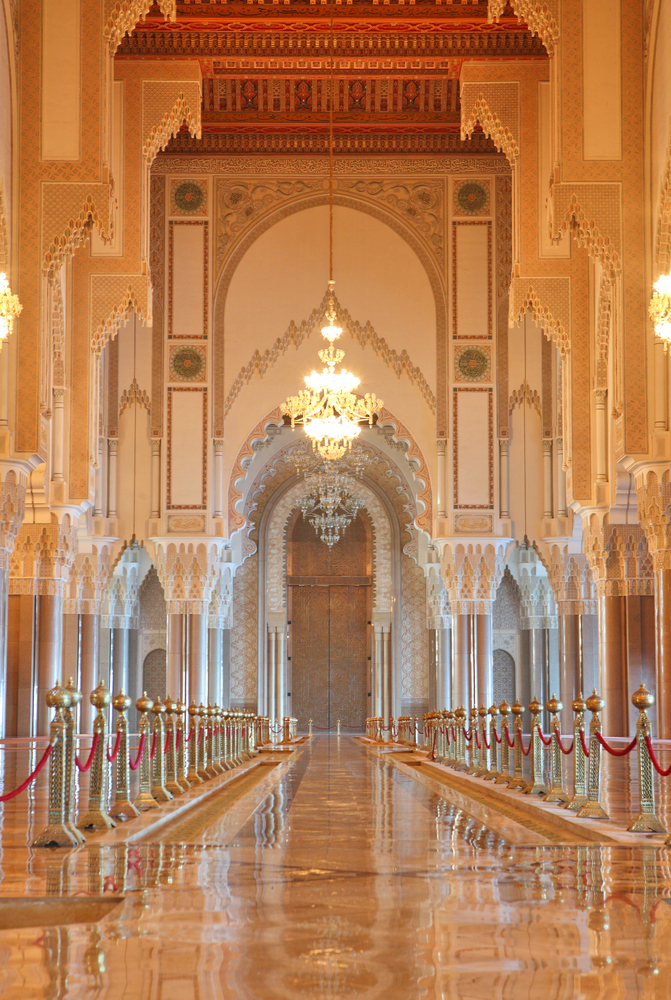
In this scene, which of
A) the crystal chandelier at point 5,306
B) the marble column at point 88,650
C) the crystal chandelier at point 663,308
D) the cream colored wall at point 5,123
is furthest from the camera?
the marble column at point 88,650

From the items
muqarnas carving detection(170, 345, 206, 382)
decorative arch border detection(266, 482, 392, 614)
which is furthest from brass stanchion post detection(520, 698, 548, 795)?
decorative arch border detection(266, 482, 392, 614)

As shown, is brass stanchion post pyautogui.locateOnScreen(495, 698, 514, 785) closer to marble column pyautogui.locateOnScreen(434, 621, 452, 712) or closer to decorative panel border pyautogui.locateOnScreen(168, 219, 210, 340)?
decorative panel border pyautogui.locateOnScreen(168, 219, 210, 340)

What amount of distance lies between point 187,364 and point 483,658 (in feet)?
19.2

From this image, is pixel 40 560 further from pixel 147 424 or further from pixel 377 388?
pixel 377 388

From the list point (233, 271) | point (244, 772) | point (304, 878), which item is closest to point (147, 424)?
point (233, 271)

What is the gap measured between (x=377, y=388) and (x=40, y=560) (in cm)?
532

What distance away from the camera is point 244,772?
9688 mm

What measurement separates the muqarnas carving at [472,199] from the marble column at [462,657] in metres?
5.66

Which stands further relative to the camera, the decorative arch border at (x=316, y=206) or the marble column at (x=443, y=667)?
the marble column at (x=443, y=667)

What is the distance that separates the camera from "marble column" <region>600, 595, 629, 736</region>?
1405 cm

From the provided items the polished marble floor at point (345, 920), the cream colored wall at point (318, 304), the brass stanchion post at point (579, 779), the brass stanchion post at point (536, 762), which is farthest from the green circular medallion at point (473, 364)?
the polished marble floor at point (345, 920)

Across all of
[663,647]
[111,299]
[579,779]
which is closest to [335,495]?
[111,299]

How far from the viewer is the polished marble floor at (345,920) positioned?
225 cm

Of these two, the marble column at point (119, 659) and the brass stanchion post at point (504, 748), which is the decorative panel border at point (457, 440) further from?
the brass stanchion post at point (504, 748)
